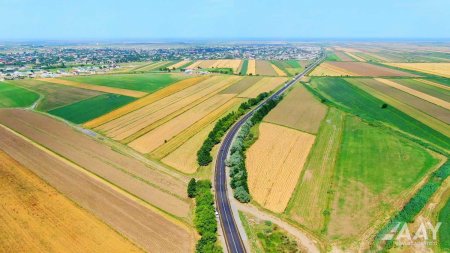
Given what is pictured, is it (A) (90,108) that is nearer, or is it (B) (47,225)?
(B) (47,225)

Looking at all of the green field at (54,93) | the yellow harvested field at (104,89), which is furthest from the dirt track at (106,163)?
the yellow harvested field at (104,89)

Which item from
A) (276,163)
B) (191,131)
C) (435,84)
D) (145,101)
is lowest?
(276,163)

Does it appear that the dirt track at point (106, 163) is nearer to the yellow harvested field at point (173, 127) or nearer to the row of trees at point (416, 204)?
the yellow harvested field at point (173, 127)

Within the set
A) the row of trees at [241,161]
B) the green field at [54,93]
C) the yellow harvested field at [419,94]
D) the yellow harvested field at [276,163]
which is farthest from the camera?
the green field at [54,93]

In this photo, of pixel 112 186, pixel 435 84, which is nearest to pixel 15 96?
pixel 112 186

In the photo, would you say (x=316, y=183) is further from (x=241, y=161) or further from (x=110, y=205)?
(x=110, y=205)

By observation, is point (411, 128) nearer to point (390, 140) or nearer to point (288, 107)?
point (390, 140)

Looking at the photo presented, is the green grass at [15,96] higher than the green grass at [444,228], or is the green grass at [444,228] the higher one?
the green grass at [15,96]
